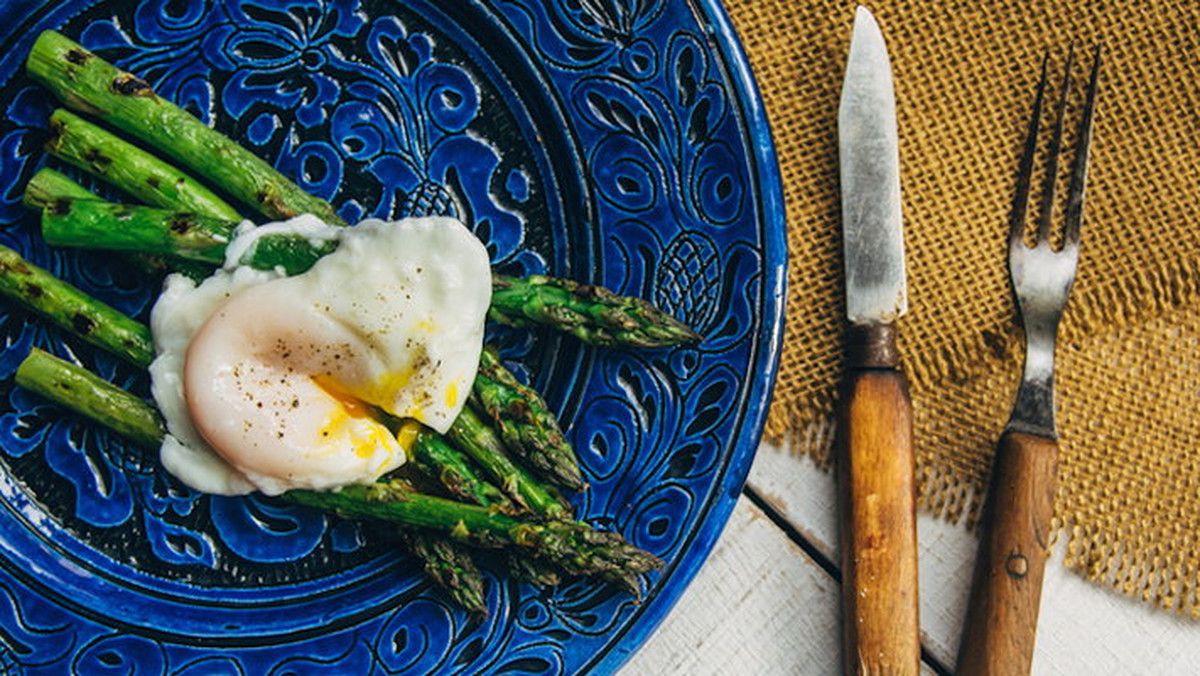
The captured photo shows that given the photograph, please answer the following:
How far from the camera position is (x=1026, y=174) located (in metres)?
2.68

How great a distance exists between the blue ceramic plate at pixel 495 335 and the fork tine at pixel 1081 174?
750 mm

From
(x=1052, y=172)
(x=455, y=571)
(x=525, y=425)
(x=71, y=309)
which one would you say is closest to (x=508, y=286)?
(x=525, y=425)

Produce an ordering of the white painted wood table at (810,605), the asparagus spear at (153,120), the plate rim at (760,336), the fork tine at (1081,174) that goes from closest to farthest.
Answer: the asparagus spear at (153,120) → the plate rim at (760,336) → the fork tine at (1081,174) → the white painted wood table at (810,605)

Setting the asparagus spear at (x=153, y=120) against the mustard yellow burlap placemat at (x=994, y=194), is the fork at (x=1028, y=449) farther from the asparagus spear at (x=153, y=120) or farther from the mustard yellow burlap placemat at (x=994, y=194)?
the asparagus spear at (x=153, y=120)

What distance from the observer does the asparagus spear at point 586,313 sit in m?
2.46

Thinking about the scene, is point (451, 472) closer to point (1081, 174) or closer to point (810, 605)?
point (810, 605)

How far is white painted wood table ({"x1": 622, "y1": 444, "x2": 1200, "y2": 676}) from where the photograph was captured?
2.73m

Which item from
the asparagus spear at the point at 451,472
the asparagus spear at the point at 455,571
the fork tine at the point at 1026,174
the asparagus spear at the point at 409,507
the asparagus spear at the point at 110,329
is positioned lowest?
the asparagus spear at the point at 455,571

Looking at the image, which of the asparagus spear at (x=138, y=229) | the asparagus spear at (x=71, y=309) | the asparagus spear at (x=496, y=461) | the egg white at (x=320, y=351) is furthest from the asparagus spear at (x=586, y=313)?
the asparagus spear at (x=71, y=309)

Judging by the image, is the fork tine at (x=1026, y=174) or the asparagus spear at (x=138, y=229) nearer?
the asparagus spear at (x=138, y=229)

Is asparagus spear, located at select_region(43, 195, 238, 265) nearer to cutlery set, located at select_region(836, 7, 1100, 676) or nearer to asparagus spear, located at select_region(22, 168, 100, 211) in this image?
asparagus spear, located at select_region(22, 168, 100, 211)

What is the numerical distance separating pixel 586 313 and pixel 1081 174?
1.28m

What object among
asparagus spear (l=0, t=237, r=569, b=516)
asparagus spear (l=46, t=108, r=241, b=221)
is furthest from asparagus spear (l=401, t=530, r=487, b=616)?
asparagus spear (l=46, t=108, r=241, b=221)

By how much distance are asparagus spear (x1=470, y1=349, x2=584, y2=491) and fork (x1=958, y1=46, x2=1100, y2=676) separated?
103cm
